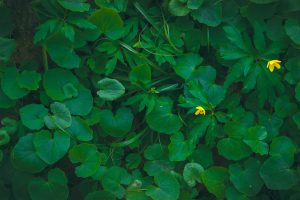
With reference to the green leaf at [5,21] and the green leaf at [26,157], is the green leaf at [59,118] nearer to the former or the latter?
the green leaf at [26,157]

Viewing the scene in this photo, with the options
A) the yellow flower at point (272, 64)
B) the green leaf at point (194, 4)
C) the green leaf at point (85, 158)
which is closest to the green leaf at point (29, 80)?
the green leaf at point (85, 158)

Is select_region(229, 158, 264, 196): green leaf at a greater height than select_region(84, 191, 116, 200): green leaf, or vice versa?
select_region(229, 158, 264, 196): green leaf

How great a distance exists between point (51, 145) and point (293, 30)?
1082 mm

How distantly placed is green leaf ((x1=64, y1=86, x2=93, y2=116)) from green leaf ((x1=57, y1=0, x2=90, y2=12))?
12.8 inches

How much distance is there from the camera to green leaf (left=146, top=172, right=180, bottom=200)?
2.03 m

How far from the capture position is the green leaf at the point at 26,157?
6.69 feet

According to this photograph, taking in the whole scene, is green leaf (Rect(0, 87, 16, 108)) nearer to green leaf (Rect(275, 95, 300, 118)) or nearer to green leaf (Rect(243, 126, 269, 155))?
green leaf (Rect(243, 126, 269, 155))

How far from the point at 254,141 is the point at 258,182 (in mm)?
166

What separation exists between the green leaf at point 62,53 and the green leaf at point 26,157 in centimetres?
33

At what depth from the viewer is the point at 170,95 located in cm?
224

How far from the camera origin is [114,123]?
2.14 metres

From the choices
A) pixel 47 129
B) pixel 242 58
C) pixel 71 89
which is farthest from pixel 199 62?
pixel 47 129

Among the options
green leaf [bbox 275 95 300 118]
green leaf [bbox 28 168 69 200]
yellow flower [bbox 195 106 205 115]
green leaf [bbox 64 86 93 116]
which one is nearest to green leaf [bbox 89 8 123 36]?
green leaf [bbox 64 86 93 116]

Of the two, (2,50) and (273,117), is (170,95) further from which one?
(2,50)
